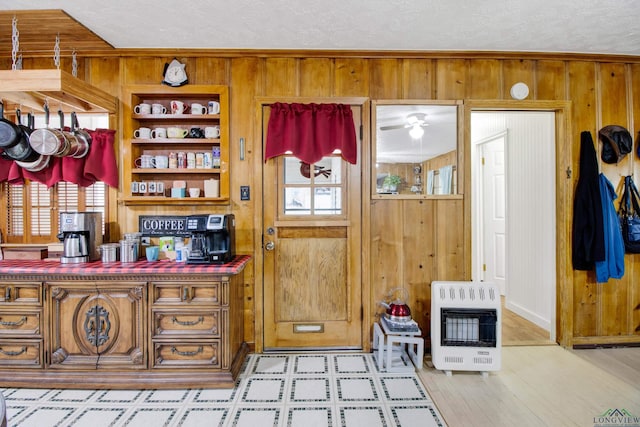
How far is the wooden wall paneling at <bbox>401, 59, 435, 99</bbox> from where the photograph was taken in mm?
2850

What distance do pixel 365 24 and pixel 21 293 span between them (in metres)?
3.14

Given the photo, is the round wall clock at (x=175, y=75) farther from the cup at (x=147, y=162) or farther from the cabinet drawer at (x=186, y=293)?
the cabinet drawer at (x=186, y=293)

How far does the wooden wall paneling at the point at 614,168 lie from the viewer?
116 inches

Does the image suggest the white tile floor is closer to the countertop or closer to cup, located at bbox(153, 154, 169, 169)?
the countertop

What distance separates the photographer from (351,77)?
112 inches

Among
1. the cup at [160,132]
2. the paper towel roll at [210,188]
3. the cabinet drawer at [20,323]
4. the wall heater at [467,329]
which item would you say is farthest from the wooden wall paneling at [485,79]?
the cabinet drawer at [20,323]

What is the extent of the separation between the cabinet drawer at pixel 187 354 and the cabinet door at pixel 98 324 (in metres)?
0.11

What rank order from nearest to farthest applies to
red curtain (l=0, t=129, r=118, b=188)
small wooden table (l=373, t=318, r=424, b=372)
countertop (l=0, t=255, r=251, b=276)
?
countertop (l=0, t=255, r=251, b=276), small wooden table (l=373, t=318, r=424, b=372), red curtain (l=0, t=129, r=118, b=188)

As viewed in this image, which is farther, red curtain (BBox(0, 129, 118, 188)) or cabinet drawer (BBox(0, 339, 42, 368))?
red curtain (BBox(0, 129, 118, 188))

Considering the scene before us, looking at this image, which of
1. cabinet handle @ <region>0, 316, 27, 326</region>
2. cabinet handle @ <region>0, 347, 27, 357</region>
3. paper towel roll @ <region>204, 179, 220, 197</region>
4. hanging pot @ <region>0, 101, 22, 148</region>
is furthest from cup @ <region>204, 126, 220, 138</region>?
cabinet handle @ <region>0, 347, 27, 357</region>

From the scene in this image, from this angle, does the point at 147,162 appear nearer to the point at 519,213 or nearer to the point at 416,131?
the point at 416,131

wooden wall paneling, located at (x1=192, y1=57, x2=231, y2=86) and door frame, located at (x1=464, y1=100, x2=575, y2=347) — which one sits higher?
wooden wall paneling, located at (x1=192, y1=57, x2=231, y2=86)

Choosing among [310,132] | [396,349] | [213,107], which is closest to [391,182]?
[310,132]

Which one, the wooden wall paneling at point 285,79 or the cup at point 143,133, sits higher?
the wooden wall paneling at point 285,79
